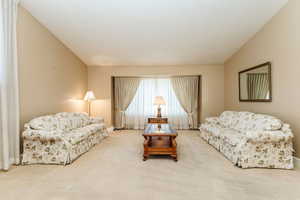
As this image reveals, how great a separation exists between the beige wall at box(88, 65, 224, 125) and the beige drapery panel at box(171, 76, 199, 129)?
0.28 metres

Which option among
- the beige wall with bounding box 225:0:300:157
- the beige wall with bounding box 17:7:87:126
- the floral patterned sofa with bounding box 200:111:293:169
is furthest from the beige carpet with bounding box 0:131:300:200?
the beige wall with bounding box 17:7:87:126

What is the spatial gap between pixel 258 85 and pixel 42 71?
16.0 feet

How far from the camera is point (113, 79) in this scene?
234 inches

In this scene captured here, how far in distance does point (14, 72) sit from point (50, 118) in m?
1.06

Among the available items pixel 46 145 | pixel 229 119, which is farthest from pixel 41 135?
pixel 229 119

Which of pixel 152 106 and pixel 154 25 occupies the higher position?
pixel 154 25

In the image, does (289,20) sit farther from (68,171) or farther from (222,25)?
(68,171)

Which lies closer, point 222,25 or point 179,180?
point 179,180

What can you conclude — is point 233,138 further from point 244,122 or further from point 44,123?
point 44,123

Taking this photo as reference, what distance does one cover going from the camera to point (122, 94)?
5.92 meters

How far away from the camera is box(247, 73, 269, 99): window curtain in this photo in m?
3.45

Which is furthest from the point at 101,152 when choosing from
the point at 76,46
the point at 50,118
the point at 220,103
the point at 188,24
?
the point at 220,103

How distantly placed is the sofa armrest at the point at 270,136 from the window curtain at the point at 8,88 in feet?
12.5

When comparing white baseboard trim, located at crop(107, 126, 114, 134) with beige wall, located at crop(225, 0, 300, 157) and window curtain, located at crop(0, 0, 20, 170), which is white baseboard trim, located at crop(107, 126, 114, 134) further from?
beige wall, located at crop(225, 0, 300, 157)
